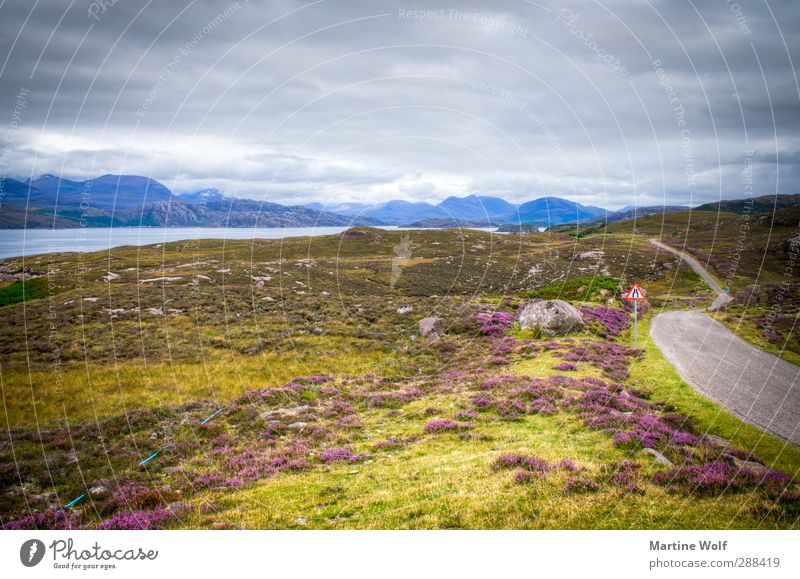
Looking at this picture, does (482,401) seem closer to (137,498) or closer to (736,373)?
(137,498)

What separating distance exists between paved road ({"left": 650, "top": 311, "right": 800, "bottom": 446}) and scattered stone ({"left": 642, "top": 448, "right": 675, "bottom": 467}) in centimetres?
593

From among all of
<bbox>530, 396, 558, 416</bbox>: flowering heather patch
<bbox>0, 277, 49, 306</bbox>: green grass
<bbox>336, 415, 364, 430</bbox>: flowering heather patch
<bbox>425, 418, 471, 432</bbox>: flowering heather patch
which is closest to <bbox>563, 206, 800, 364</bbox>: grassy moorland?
<bbox>530, 396, 558, 416</bbox>: flowering heather patch

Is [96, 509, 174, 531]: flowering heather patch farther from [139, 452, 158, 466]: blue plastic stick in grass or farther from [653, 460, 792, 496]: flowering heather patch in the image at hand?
[653, 460, 792, 496]: flowering heather patch

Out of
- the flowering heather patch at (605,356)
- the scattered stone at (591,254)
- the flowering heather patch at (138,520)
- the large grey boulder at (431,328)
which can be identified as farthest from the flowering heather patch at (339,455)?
the scattered stone at (591,254)

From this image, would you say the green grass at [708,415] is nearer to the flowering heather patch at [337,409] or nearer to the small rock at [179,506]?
the flowering heather patch at [337,409]

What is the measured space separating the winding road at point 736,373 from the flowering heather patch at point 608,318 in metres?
2.55

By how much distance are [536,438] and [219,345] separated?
2480cm

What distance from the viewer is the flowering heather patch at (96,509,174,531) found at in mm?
9742

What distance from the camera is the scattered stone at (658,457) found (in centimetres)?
1067

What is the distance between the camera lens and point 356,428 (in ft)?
53.5

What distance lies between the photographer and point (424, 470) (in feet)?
38.1

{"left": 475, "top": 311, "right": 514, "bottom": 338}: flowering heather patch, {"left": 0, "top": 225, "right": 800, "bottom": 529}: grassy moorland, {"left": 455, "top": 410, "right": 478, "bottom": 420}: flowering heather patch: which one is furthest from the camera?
{"left": 475, "top": 311, "right": 514, "bottom": 338}: flowering heather patch

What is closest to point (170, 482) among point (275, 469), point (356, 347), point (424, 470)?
point (275, 469)
